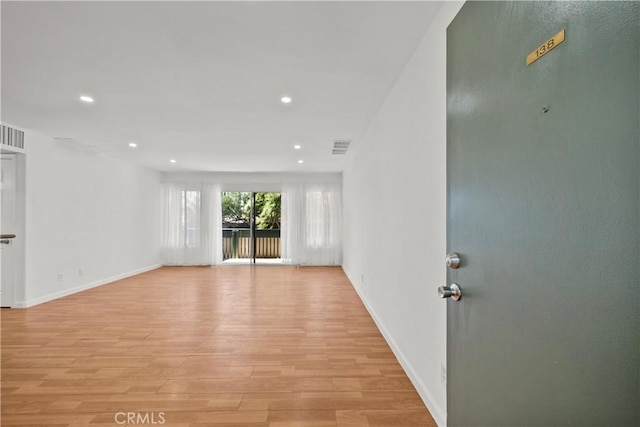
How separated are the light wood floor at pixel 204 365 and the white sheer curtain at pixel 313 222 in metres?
3.56

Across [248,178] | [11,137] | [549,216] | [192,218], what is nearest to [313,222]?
[248,178]

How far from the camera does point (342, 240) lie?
330 inches

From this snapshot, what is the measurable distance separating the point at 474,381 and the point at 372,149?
3339 mm

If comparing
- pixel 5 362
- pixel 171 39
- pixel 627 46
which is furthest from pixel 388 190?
pixel 5 362

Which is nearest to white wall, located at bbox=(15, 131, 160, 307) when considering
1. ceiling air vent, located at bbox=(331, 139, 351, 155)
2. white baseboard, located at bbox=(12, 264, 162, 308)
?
white baseboard, located at bbox=(12, 264, 162, 308)

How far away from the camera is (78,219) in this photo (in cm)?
551

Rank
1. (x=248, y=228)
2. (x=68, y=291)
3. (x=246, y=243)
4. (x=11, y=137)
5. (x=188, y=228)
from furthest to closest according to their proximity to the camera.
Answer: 1. (x=246, y=243)
2. (x=248, y=228)
3. (x=188, y=228)
4. (x=68, y=291)
5. (x=11, y=137)

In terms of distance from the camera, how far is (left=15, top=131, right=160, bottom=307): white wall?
4652 mm

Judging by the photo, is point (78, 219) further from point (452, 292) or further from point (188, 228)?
point (452, 292)

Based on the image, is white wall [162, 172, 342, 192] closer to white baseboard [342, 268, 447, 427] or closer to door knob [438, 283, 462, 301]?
white baseboard [342, 268, 447, 427]

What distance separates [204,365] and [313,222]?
5.92 meters

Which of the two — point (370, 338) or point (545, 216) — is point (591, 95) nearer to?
point (545, 216)

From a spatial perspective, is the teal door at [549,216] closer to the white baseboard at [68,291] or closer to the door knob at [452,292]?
the door knob at [452,292]

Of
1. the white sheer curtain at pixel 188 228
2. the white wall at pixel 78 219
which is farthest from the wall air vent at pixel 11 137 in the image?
the white sheer curtain at pixel 188 228
